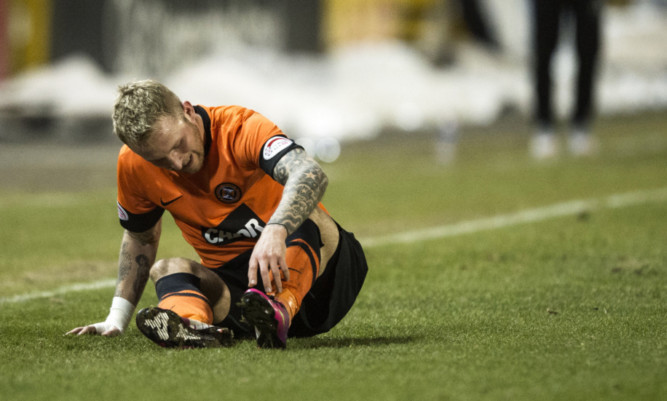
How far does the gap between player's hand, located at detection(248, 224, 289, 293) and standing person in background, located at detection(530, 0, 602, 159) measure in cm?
758

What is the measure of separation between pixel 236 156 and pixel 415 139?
13584mm

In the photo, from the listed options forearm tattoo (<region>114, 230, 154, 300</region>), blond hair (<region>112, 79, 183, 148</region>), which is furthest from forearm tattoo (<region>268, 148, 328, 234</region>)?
forearm tattoo (<region>114, 230, 154, 300</region>)

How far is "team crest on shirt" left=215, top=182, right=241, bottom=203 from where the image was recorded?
311cm

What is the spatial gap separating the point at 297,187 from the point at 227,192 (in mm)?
313

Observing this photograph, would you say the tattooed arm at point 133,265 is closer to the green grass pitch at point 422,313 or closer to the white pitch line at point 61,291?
the green grass pitch at point 422,313

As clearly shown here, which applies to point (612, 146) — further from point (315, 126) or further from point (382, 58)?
point (382, 58)

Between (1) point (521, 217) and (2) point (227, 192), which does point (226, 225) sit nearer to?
(2) point (227, 192)

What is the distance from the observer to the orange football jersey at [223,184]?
3057 mm

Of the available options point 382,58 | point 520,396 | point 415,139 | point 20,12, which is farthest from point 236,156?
point 382,58

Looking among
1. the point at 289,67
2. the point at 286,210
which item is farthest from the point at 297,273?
the point at 289,67

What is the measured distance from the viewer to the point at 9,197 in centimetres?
921

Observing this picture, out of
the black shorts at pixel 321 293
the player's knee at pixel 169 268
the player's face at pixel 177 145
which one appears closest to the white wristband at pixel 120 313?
the player's knee at pixel 169 268

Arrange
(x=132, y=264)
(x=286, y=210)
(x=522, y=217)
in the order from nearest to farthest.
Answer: (x=286, y=210)
(x=132, y=264)
(x=522, y=217)

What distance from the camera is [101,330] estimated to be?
3.38 m
